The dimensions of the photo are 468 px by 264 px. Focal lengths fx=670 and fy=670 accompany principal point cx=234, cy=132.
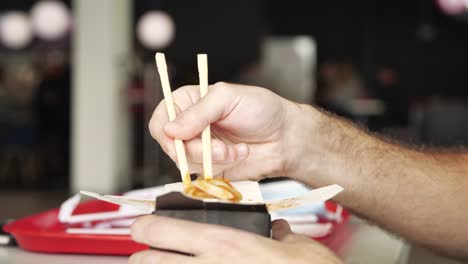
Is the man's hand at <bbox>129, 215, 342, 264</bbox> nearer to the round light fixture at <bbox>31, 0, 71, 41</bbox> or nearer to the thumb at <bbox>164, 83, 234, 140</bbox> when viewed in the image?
the thumb at <bbox>164, 83, 234, 140</bbox>

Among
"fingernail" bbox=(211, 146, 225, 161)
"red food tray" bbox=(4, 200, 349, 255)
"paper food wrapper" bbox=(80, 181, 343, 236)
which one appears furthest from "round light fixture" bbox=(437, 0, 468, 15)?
"paper food wrapper" bbox=(80, 181, 343, 236)

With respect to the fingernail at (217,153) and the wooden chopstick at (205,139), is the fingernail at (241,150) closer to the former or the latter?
the fingernail at (217,153)

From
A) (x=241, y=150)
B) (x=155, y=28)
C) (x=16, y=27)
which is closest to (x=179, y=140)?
(x=241, y=150)

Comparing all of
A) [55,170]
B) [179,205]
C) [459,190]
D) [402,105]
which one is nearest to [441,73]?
[402,105]

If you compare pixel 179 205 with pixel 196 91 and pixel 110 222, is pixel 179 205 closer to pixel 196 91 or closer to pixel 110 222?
pixel 196 91

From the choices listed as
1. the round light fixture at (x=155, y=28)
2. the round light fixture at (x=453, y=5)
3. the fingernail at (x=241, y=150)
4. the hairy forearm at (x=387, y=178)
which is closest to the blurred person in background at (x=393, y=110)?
the round light fixture at (x=453, y=5)

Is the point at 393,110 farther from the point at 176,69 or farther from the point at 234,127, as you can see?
the point at 234,127

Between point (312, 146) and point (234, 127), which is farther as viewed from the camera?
point (312, 146)
